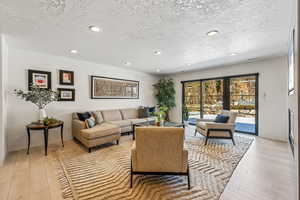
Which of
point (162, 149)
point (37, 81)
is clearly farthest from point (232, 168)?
point (37, 81)

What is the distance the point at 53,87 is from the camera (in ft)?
11.9

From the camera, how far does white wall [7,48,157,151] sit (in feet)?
10.2

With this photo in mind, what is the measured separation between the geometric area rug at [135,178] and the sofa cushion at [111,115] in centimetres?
144

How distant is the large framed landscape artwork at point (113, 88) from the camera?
14.6ft

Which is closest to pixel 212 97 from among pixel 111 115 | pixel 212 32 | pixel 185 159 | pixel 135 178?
pixel 212 32

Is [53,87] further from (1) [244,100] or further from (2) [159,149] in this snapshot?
(1) [244,100]

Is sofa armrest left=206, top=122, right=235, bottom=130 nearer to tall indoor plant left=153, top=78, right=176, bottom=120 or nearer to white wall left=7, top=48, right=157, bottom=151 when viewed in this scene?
tall indoor plant left=153, top=78, right=176, bottom=120

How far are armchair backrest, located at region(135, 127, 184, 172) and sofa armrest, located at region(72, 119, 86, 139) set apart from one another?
2108 mm

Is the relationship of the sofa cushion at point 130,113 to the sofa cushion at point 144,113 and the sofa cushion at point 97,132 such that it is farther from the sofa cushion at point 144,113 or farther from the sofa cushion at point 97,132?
the sofa cushion at point 97,132

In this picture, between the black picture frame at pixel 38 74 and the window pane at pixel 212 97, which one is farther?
the window pane at pixel 212 97

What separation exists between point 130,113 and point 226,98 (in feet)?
11.5

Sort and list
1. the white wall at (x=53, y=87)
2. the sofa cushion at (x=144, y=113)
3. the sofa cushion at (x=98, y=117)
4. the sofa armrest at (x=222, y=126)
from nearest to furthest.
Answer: the white wall at (x=53, y=87) < the sofa armrest at (x=222, y=126) < the sofa cushion at (x=98, y=117) < the sofa cushion at (x=144, y=113)

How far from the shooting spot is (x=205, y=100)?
5.54 m

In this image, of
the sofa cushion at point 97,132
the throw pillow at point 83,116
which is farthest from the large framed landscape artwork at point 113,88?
the sofa cushion at point 97,132
